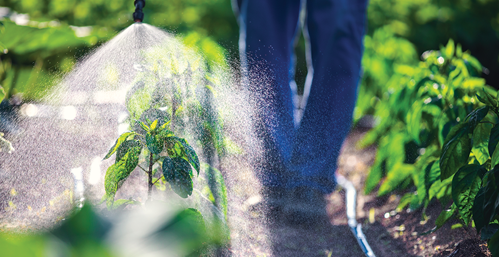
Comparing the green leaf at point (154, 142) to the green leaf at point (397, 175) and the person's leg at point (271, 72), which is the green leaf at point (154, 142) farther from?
the green leaf at point (397, 175)

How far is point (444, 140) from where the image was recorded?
1360mm

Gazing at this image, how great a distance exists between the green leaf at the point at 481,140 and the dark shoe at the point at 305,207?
2.33ft

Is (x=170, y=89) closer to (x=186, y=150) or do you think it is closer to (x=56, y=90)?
(x=186, y=150)

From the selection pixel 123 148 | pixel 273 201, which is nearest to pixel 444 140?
pixel 273 201

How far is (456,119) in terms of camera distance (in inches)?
58.5

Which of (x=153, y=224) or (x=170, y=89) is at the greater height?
(x=170, y=89)

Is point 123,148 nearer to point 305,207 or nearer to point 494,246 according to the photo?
point 494,246

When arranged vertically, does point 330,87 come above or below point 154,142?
above

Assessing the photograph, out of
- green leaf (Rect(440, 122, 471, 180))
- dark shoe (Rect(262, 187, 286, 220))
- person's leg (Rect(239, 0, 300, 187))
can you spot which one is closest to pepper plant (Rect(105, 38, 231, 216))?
dark shoe (Rect(262, 187, 286, 220))

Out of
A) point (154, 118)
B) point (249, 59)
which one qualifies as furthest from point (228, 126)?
point (154, 118)

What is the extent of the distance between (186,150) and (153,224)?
78 centimetres

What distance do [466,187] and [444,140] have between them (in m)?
0.39

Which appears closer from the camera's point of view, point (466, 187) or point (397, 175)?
point (466, 187)

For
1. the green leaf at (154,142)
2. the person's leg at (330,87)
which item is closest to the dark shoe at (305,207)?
the person's leg at (330,87)
